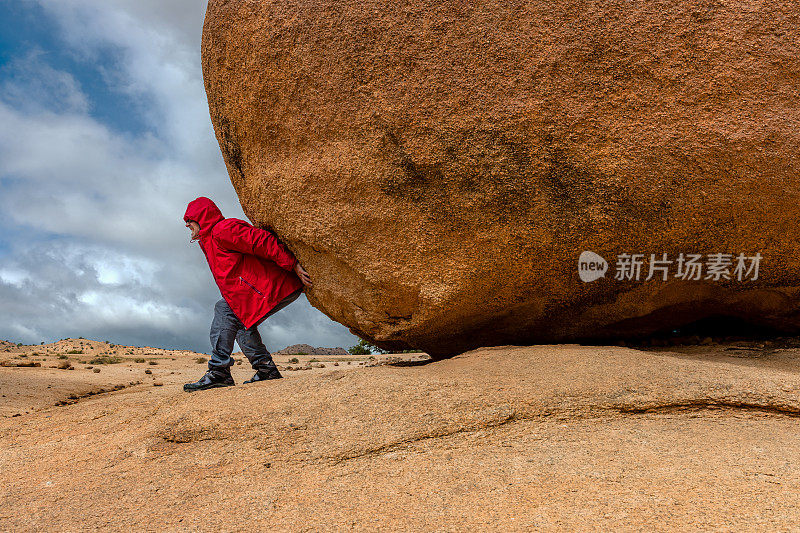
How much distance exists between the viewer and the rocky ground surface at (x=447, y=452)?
7.29 feet

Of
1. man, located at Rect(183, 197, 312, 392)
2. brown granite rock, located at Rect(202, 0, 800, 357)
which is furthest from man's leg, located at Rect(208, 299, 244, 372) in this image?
brown granite rock, located at Rect(202, 0, 800, 357)

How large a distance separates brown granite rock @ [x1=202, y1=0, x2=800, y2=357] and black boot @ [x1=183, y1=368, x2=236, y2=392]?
1.37m

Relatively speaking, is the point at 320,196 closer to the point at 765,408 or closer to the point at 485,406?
the point at 485,406

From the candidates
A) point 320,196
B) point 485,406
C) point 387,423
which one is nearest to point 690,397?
point 485,406

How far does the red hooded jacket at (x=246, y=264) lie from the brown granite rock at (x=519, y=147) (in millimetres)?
415

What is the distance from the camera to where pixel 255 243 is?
477cm

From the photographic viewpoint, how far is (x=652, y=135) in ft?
12.1

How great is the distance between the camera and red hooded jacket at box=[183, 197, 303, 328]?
4.80 meters

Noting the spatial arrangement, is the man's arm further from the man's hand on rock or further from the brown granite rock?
the brown granite rock

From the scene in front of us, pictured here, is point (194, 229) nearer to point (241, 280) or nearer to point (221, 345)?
point (241, 280)

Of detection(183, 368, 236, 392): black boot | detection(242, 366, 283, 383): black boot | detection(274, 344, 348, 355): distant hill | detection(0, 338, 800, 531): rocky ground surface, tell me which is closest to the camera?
detection(0, 338, 800, 531): rocky ground surface

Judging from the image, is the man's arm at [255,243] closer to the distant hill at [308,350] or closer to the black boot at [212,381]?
the black boot at [212,381]

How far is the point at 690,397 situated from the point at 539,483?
1.39m

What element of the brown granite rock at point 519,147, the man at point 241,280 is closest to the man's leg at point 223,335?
the man at point 241,280
